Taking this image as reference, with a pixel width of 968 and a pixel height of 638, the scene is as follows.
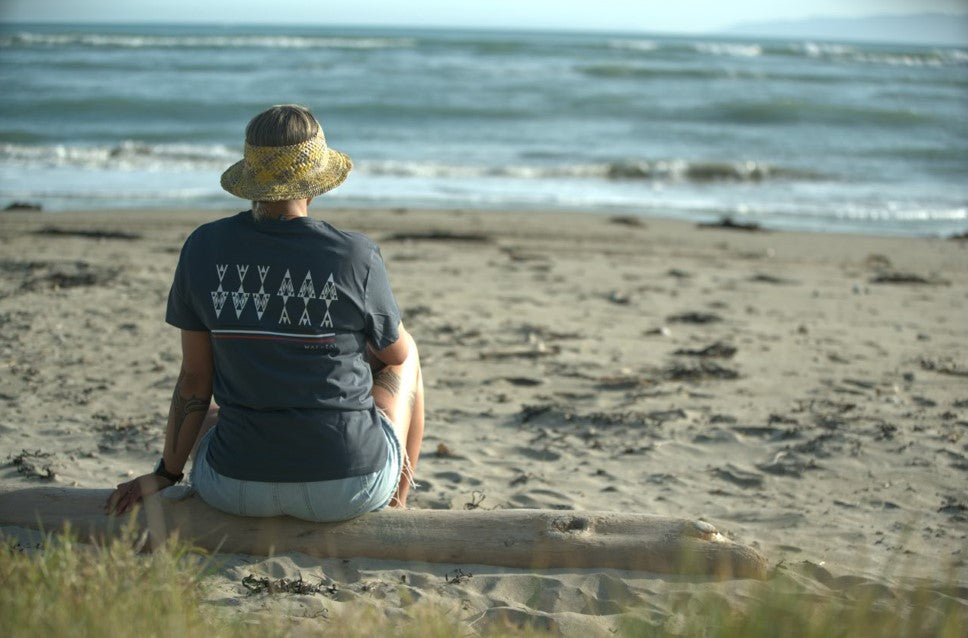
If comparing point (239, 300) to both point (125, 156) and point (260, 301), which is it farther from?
point (125, 156)

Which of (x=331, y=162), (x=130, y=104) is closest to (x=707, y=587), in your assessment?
(x=331, y=162)

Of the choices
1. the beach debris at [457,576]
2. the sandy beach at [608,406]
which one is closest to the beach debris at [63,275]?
the sandy beach at [608,406]

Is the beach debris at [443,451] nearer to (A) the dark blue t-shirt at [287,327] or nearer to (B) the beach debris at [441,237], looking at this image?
(A) the dark blue t-shirt at [287,327]

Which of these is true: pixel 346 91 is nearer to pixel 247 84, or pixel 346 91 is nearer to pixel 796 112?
pixel 247 84

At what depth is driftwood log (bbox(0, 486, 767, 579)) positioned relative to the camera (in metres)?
3.30

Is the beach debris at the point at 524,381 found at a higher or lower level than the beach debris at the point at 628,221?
lower

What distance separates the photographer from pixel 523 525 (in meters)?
3.39

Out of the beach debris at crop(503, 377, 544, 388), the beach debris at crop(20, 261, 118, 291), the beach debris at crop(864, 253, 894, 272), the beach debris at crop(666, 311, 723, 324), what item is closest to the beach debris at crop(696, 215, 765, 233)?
the beach debris at crop(864, 253, 894, 272)

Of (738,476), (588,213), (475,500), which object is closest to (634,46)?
(588,213)

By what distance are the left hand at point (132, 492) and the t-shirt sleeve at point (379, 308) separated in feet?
3.05

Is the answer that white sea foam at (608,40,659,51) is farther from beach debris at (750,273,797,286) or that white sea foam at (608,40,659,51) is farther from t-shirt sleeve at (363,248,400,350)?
t-shirt sleeve at (363,248,400,350)

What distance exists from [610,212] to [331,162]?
33.4 ft

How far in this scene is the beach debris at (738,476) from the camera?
447cm

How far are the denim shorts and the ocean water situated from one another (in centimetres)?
951
